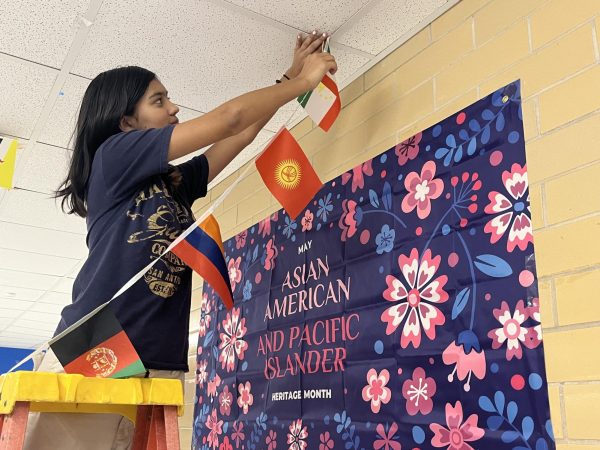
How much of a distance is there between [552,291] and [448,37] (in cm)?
79

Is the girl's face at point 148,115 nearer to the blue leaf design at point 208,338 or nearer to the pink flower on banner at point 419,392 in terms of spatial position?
the pink flower on banner at point 419,392

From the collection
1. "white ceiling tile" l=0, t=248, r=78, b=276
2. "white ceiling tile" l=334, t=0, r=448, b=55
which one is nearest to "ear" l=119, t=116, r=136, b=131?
"white ceiling tile" l=334, t=0, r=448, b=55

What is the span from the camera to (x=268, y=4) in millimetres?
1678

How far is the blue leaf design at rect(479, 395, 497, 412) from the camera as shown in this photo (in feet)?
3.97

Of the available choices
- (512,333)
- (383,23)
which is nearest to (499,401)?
(512,333)

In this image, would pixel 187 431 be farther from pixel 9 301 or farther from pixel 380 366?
pixel 9 301

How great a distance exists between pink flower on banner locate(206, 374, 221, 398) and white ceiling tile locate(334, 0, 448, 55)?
135 centimetres

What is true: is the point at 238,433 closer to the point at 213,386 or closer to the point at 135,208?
the point at 213,386

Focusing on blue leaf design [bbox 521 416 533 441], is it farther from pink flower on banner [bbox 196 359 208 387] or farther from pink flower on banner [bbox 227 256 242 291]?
pink flower on banner [bbox 196 359 208 387]

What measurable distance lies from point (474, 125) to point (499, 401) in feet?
2.07

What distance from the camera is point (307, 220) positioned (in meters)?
1.97

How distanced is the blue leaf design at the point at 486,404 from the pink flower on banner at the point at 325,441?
0.54 metres

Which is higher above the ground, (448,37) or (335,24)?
(335,24)

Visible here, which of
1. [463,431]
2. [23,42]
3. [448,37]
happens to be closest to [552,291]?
[463,431]
